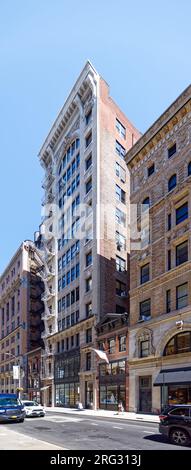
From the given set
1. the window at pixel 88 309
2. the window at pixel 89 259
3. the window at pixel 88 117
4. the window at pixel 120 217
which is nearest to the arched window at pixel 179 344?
the window at pixel 88 309

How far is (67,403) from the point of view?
63.9 meters

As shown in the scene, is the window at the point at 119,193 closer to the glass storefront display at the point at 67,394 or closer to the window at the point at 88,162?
the window at the point at 88,162

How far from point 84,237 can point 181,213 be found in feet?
75.5

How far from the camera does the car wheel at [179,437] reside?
1775 cm

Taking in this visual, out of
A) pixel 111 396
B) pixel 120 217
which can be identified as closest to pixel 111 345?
pixel 111 396

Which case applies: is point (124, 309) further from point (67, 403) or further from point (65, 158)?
point (65, 158)

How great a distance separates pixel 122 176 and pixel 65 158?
12.6 metres

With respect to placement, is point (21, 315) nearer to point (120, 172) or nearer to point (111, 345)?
point (120, 172)

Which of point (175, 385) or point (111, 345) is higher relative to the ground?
point (111, 345)

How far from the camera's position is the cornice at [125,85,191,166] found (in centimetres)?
4178

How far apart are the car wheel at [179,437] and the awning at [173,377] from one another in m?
17.7

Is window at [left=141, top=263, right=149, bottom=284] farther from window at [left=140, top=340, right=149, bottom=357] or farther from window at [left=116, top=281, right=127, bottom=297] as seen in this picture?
window at [left=116, top=281, right=127, bottom=297]

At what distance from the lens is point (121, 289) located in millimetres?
61562
